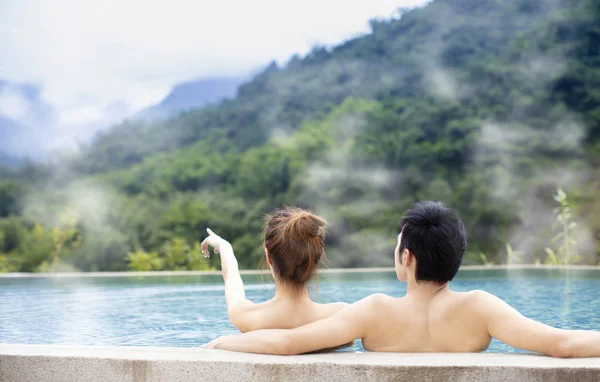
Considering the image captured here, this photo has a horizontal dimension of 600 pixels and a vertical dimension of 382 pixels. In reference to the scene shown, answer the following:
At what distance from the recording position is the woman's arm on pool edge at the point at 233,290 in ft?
7.12

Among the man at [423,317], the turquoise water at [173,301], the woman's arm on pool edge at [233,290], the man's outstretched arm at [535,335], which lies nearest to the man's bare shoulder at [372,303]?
the man at [423,317]

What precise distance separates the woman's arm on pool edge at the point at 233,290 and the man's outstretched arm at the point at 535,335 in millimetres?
818

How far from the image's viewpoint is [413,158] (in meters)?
15.6

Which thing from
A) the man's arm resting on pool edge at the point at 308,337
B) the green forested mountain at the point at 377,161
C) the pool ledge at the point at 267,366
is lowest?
the pool ledge at the point at 267,366

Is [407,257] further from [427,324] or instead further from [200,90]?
[200,90]

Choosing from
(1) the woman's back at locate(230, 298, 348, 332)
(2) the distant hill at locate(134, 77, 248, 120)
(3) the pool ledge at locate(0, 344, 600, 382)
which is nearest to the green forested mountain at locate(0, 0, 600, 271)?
(2) the distant hill at locate(134, 77, 248, 120)

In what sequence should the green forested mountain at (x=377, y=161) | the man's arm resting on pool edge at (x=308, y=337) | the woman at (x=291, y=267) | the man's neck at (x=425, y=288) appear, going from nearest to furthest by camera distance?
the man's arm resting on pool edge at (x=308, y=337)
the man's neck at (x=425, y=288)
the woman at (x=291, y=267)
the green forested mountain at (x=377, y=161)

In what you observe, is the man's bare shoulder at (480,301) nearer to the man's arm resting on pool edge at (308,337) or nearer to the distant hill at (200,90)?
the man's arm resting on pool edge at (308,337)

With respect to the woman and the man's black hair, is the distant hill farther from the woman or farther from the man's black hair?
the man's black hair

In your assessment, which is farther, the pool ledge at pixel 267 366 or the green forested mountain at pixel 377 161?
the green forested mountain at pixel 377 161

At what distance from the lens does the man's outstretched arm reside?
5.22ft

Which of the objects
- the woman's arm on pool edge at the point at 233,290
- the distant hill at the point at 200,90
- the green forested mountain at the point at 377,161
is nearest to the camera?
the woman's arm on pool edge at the point at 233,290

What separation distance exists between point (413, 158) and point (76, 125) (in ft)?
56.9

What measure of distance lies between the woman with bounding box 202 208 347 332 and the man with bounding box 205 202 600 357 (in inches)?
10.2
